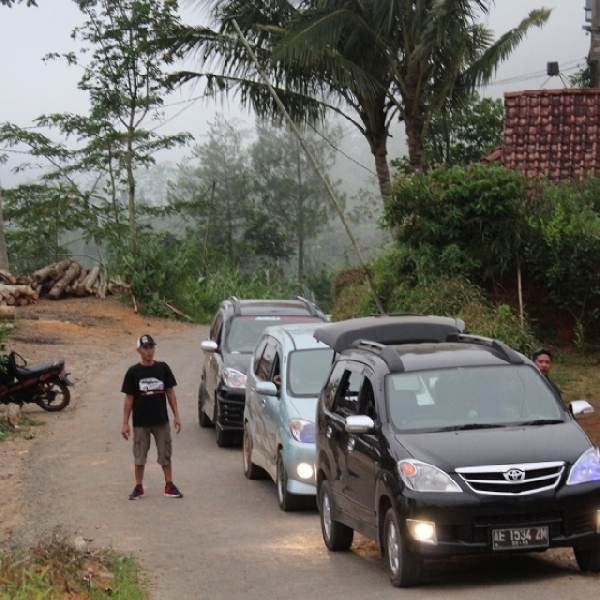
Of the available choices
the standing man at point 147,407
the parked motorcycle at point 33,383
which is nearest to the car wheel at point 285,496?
the standing man at point 147,407

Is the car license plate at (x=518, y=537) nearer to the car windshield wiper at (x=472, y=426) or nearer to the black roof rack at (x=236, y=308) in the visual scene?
the car windshield wiper at (x=472, y=426)

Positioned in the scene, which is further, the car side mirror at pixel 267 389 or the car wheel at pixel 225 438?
the car wheel at pixel 225 438

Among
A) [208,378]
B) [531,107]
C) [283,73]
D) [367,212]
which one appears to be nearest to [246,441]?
[208,378]

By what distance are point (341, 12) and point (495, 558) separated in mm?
20440

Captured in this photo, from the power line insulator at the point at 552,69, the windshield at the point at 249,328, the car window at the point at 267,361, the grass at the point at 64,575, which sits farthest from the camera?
the power line insulator at the point at 552,69

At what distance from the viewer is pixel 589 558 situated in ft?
30.3

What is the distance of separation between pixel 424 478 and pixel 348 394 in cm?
200

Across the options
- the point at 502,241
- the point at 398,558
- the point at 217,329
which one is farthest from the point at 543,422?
the point at 502,241

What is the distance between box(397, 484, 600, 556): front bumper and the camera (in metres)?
8.73

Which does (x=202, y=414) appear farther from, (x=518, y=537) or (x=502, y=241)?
(x=518, y=537)

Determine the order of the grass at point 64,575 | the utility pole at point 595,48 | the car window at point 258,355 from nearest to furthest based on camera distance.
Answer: the grass at point 64,575 → the car window at point 258,355 → the utility pole at point 595,48

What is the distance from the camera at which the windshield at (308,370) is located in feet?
45.2

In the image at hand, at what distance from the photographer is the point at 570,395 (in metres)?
18.0

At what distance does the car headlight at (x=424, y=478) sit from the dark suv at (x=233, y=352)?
8.40m
